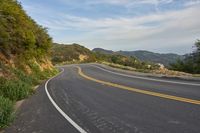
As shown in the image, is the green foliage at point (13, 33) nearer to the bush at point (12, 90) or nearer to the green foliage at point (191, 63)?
the bush at point (12, 90)

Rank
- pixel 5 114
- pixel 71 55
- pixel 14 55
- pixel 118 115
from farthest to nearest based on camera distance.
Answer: pixel 71 55
pixel 14 55
pixel 5 114
pixel 118 115

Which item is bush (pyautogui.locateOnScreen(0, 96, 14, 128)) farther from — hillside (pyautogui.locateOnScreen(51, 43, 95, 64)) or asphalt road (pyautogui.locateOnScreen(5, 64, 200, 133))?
hillside (pyautogui.locateOnScreen(51, 43, 95, 64))

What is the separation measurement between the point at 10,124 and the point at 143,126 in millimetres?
4768

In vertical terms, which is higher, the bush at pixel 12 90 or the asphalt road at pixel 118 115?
the asphalt road at pixel 118 115

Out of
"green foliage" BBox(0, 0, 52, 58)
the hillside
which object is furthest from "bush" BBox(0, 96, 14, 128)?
the hillside

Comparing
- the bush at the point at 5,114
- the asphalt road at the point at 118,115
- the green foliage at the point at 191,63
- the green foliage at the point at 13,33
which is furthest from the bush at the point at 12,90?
the green foliage at the point at 191,63

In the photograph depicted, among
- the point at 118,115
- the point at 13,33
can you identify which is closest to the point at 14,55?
the point at 13,33

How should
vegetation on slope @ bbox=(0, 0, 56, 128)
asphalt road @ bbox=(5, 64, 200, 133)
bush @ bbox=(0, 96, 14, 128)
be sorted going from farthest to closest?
1. vegetation on slope @ bbox=(0, 0, 56, 128)
2. bush @ bbox=(0, 96, 14, 128)
3. asphalt road @ bbox=(5, 64, 200, 133)

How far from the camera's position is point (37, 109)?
45.4 feet

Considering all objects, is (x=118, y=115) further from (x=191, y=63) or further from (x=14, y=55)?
(x=191, y=63)

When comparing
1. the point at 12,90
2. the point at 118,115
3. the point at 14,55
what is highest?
the point at 14,55

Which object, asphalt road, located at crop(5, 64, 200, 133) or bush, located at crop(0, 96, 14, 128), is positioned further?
bush, located at crop(0, 96, 14, 128)

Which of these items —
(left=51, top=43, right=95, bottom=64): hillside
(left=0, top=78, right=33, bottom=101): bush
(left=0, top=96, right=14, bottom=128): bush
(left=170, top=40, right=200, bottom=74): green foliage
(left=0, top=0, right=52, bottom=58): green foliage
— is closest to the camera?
(left=0, top=96, right=14, bottom=128): bush

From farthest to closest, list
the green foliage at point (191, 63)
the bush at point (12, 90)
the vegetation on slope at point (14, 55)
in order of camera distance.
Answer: the green foliage at point (191, 63) < the vegetation on slope at point (14, 55) < the bush at point (12, 90)
